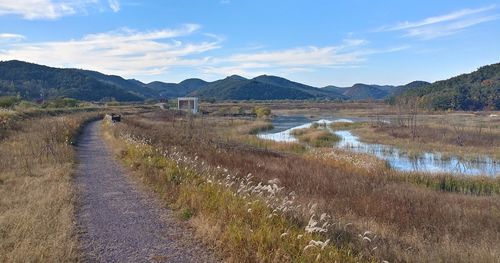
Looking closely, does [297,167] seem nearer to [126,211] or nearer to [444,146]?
[126,211]

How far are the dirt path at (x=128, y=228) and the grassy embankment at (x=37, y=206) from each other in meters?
0.31

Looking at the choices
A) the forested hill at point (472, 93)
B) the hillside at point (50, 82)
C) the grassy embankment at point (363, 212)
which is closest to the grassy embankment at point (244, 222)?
the grassy embankment at point (363, 212)

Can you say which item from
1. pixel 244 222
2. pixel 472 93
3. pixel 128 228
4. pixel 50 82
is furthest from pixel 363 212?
pixel 50 82

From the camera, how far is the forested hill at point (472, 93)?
4890 inches

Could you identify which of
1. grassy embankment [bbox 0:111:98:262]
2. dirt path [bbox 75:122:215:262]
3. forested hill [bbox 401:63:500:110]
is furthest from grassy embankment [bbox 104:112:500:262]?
forested hill [bbox 401:63:500:110]

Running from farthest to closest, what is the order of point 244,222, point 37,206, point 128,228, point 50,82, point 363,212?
point 50,82
point 363,212
point 37,206
point 128,228
point 244,222

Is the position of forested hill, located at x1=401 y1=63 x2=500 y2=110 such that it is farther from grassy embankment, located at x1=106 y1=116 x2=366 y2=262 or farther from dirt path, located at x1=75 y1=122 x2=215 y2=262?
dirt path, located at x1=75 y1=122 x2=215 y2=262

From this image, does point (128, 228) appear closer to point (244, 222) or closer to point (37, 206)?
point (244, 222)

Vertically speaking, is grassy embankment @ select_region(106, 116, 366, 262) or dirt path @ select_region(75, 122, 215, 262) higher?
grassy embankment @ select_region(106, 116, 366, 262)

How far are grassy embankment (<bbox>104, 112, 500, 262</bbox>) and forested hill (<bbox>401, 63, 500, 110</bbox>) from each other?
11583cm

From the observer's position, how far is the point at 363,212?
13.3 metres

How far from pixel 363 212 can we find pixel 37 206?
8.92 meters

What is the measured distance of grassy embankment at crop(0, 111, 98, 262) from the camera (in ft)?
21.3

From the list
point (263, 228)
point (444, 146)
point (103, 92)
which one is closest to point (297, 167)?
point (263, 228)
